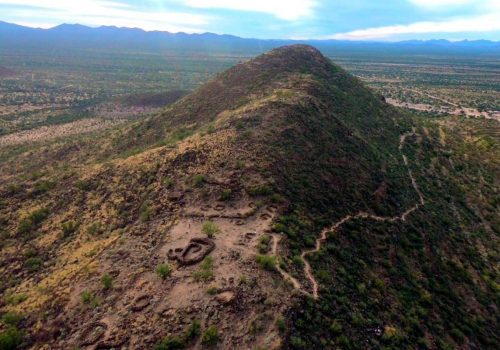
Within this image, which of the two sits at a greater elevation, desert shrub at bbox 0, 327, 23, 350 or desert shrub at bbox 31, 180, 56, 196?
desert shrub at bbox 0, 327, 23, 350

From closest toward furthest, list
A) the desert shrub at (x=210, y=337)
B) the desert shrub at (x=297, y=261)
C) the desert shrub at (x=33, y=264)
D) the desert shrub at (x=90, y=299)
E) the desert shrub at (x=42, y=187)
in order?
1. the desert shrub at (x=210, y=337)
2. the desert shrub at (x=90, y=299)
3. the desert shrub at (x=297, y=261)
4. the desert shrub at (x=33, y=264)
5. the desert shrub at (x=42, y=187)

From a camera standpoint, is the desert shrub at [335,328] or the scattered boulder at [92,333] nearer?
the scattered boulder at [92,333]

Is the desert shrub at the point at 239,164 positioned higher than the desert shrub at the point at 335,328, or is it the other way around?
the desert shrub at the point at 239,164

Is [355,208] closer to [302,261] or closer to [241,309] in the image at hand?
[302,261]

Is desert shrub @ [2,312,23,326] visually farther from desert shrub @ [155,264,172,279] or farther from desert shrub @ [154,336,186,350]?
desert shrub @ [154,336,186,350]

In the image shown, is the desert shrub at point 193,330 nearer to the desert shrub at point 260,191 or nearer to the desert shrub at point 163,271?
the desert shrub at point 163,271

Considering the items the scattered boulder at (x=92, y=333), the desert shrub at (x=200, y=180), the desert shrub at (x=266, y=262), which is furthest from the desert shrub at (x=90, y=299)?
the desert shrub at (x=200, y=180)

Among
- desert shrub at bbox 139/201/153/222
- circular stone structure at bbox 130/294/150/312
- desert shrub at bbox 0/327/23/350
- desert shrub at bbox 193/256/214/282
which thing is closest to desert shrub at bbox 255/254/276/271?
desert shrub at bbox 193/256/214/282
